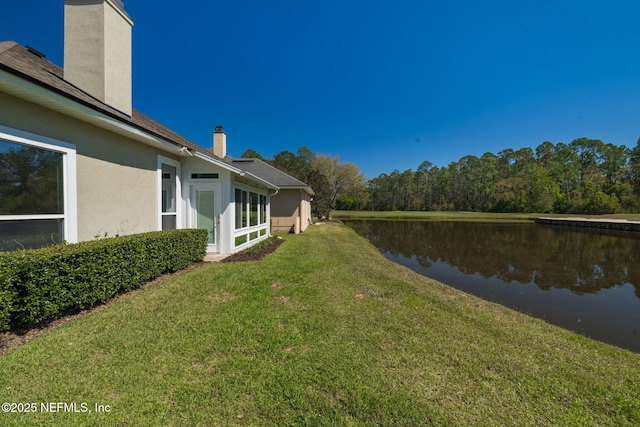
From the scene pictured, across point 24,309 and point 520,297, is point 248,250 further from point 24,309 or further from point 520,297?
point 520,297

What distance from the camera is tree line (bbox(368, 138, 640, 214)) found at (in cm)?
4869

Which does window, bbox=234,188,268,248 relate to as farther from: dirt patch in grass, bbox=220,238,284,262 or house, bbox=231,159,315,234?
house, bbox=231,159,315,234

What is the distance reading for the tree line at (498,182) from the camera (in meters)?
42.7

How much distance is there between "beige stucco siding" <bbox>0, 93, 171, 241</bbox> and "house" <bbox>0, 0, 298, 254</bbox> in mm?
17

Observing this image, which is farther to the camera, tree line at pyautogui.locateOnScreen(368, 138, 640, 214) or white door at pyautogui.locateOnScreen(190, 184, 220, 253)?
tree line at pyautogui.locateOnScreen(368, 138, 640, 214)

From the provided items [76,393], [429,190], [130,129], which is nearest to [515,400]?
[76,393]

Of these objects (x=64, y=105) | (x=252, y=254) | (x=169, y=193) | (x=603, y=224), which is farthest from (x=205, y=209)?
(x=603, y=224)

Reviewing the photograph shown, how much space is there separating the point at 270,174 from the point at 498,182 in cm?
6379

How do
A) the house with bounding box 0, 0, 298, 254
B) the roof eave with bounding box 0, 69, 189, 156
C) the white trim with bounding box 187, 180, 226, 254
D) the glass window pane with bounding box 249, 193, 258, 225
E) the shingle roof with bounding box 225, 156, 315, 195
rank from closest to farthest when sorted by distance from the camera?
1. the roof eave with bounding box 0, 69, 189, 156
2. the house with bounding box 0, 0, 298, 254
3. the white trim with bounding box 187, 180, 226, 254
4. the glass window pane with bounding box 249, 193, 258, 225
5. the shingle roof with bounding box 225, 156, 315, 195

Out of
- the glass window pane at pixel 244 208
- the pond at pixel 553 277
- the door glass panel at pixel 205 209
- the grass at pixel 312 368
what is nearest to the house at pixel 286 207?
the pond at pixel 553 277

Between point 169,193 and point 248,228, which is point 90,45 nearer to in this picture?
point 169,193

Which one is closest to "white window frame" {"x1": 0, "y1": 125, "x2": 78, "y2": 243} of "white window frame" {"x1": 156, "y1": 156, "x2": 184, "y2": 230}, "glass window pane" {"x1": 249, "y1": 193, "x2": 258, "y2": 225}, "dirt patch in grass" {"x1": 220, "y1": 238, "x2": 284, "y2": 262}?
"white window frame" {"x1": 156, "y1": 156, "x2": 184, "y2": 230}

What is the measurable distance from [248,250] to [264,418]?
771cm

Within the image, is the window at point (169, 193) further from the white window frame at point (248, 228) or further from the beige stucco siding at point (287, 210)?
the beige stucco siding at point (287, 210)
